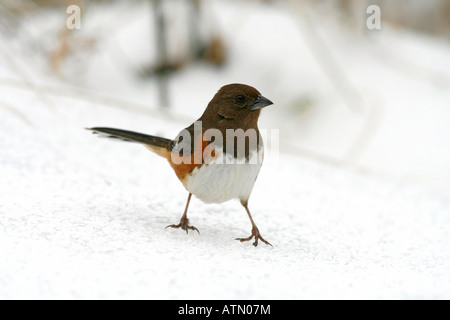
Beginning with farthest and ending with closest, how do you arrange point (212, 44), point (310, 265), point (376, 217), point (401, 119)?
point (212, 44) → point (401, 119) → point (376, 217) → point (310, 265)

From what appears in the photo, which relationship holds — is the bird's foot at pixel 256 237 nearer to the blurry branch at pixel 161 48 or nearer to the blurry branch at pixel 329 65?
the blurry branch at pixel 161 48

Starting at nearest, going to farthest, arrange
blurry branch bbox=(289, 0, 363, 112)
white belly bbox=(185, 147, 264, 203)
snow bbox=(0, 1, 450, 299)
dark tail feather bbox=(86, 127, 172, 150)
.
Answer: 1. snow bbox=(0, 1, 450, 299)
2. white belly bbox=(185, 147, 264, 203)
3. dark tail feather bbox=(86, 127, 172, 150)
4. blurry branch bbox=(289, 0, 363, 112)

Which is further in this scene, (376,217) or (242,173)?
(376,217)

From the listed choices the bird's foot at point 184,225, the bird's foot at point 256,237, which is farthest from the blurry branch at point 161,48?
the bird's foot at point 256,237

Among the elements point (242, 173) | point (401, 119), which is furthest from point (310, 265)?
point (401, 119)

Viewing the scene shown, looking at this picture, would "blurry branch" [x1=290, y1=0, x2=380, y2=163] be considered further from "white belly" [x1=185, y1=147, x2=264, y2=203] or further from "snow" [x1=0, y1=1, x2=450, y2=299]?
"white belly" [x1=185, y1=147, x2=264, y2=203]

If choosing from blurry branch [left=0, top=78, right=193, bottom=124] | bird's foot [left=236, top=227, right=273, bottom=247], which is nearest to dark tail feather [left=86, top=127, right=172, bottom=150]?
bird's foot [left=236, top=227, right=273, bottom=247]

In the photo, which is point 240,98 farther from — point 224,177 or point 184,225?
point 184,225
